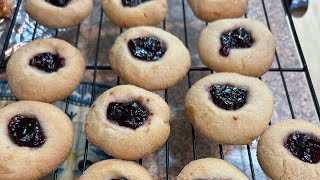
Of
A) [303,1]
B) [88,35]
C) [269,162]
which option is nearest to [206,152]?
[269,162]

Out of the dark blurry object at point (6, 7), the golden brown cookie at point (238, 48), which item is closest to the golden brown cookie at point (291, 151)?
the golden brown cookie at point (238, 48)

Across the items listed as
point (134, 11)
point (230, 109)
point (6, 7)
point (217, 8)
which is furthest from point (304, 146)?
point (6, 7)

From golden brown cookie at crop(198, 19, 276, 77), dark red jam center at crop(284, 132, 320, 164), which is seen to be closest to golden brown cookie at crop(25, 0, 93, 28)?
golden brown cookie at crop(198, 19, 276, 77)

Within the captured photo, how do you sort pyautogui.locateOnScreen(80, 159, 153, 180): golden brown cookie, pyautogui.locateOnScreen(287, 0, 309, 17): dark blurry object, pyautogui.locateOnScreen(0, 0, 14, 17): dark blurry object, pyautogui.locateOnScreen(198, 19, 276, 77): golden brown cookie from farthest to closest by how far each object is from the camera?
1. pyautogui.locateOnScreen(287, 0, 309, 17): dark blurry object
2. pyautogui.locateOnScreen(0, 0, 14, 17): dark blurry object
3. pyautogui.locateOnScreen(198, 19, 276, 77): golden brown cookie
4. pyautogui.locateOnScreen(80, 159, 153, 180): golden brown cookie

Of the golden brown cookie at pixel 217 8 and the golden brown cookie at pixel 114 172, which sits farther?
the golden brown cookie at pixel 217 8

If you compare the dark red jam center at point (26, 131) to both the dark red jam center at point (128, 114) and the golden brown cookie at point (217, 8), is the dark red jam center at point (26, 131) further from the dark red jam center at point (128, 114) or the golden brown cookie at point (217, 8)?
the golden brown cookie at point (217, 8)

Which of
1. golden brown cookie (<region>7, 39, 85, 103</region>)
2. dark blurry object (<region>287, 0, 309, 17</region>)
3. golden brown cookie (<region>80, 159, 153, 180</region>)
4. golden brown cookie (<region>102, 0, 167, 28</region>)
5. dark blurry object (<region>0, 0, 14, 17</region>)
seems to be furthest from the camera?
dark blurry object (<region>287, 0, 309, 17</region>)

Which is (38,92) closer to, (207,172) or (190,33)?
(207,172)

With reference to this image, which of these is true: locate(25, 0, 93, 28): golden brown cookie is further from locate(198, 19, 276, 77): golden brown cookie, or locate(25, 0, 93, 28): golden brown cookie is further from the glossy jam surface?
locate(198, 19, 276, 77): golden brown cookie
